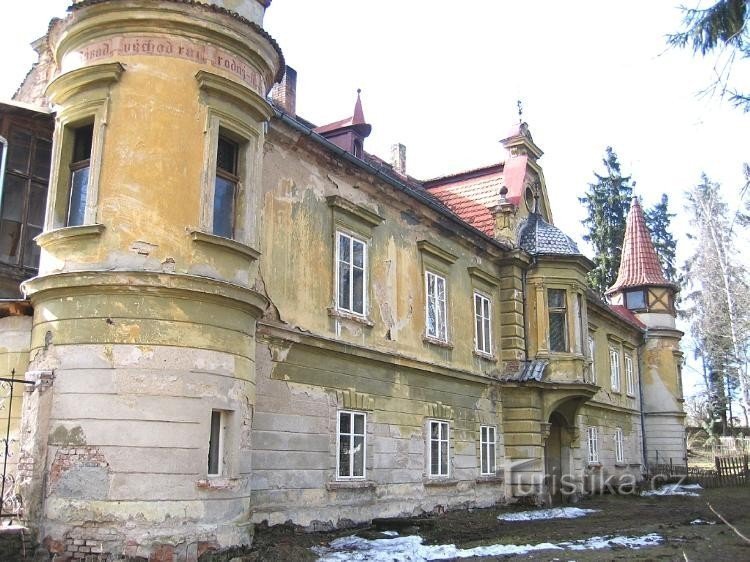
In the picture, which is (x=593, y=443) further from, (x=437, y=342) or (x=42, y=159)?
(x=42, y=159)

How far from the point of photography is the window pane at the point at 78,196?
427 inches

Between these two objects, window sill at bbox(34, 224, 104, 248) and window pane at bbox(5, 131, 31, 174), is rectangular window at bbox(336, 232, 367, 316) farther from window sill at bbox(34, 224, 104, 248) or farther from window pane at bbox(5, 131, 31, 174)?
window pane at bbox(5, 131, 31, 174)

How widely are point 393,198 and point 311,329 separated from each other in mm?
4270

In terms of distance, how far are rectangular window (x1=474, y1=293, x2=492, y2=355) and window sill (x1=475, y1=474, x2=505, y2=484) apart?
316 cm

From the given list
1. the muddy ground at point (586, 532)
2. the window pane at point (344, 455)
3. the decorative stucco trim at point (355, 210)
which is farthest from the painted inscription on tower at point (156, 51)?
the muddy ground at point (586, 532)

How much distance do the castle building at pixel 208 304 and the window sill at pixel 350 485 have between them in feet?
0.22

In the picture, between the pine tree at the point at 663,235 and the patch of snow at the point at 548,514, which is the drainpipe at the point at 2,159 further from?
the pine tree at the point at 663,235

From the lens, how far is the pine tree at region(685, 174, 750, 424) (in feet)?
129

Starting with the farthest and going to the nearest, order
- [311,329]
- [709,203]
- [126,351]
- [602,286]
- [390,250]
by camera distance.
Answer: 1. [602,286]
2. [709,203]
3. [390,250]
4. [311,329]
5. [126,351]

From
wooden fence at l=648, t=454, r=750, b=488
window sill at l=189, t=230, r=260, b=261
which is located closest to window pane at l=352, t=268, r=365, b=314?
window sill at l=189, t=230, r=260, b=261

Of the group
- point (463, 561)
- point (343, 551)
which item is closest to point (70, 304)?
point (343, 551)

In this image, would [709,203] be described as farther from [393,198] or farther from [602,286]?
[393,198]

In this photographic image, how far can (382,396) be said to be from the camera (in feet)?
49.8

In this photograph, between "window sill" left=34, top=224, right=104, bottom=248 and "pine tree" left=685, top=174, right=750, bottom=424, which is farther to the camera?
"pine tree" left=685, top=174, right=750, bottom=424
